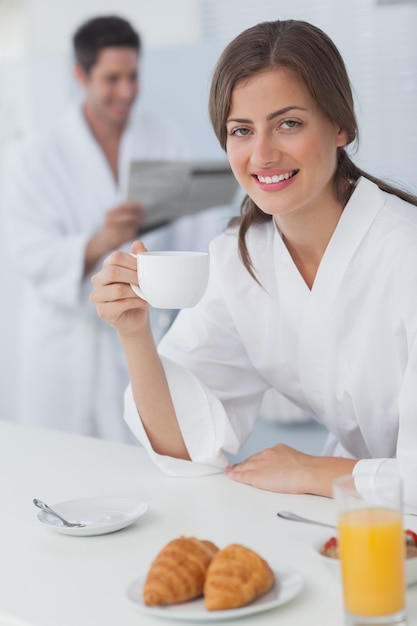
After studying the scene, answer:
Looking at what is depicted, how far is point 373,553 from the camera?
830mm

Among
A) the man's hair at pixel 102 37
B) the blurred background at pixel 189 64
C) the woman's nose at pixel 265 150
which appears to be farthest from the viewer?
the man's hair at pixel 102 37

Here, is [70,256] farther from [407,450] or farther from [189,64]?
[407,450]

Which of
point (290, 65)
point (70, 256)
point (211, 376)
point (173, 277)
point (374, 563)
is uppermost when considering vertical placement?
point (290, 65)

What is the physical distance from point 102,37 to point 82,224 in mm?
581

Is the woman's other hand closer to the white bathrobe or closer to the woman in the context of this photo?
the woman

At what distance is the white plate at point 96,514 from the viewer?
1107 mm

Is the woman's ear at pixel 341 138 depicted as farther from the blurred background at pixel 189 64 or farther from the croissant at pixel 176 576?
the croissant at pixel 176 576

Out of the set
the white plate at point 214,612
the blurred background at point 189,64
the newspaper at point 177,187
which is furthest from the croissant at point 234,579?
the newspaper at point 177,187

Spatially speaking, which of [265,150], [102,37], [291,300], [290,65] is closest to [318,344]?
[291,300]

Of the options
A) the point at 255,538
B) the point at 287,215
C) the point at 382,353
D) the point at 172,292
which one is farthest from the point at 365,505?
the point at 287,215

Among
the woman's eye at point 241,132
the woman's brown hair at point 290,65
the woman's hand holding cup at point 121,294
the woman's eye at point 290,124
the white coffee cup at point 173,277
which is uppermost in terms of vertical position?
the woman's brown hair at point 290,65

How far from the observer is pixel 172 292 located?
3.83ft

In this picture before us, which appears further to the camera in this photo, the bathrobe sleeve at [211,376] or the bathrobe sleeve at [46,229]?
the bathrobe sleeve at [46,229]


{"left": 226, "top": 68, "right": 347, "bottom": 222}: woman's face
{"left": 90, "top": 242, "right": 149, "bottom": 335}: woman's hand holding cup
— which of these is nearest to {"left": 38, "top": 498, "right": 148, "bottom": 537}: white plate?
{"left": 90, "top": 242, "right": 149, "bottom": 335}: woman's hand holding cup
